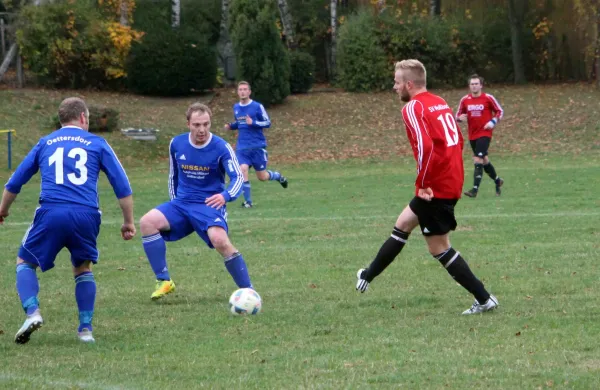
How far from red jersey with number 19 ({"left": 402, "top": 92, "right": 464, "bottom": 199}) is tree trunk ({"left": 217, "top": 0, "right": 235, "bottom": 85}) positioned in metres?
30.0

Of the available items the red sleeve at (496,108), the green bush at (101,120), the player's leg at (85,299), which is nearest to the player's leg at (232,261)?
the player's leg at (85,299)

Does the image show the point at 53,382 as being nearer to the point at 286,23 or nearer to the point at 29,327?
the point at 29,327

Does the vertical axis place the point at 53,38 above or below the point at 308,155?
above

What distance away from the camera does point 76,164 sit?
6.98 meters

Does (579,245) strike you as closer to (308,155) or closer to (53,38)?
(308,155)

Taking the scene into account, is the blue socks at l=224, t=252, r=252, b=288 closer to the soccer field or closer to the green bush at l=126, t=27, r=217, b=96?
the soccer field

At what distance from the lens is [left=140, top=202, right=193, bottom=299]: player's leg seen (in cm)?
869

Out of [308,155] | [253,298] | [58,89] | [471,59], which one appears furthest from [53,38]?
[253,298]

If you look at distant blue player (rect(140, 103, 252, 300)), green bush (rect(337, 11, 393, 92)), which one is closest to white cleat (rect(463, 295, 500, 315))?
distant blue player (rect(140, 103, 252, 300))

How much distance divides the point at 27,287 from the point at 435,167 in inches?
118

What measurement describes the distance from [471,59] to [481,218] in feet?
76.2

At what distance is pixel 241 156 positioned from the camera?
18.2 meters

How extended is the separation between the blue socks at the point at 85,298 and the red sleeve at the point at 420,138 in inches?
95.9

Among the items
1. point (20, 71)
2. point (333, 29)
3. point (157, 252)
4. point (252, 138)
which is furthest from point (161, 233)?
point (333, 29)
